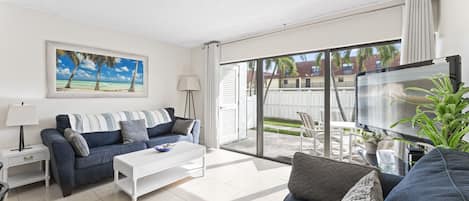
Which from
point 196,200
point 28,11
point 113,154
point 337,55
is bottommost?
point 196,200

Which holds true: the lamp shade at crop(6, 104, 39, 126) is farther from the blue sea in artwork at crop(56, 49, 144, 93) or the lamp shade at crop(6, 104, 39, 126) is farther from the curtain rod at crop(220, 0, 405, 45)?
the curtain rod at crop(220, 0, 405, 45)

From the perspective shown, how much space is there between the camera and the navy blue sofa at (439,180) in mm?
621

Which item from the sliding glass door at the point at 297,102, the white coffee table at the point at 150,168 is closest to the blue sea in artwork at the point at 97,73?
the white coffee table at the point at 150,168

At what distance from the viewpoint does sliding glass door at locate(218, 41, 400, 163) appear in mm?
3023

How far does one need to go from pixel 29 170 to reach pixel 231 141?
126 inches

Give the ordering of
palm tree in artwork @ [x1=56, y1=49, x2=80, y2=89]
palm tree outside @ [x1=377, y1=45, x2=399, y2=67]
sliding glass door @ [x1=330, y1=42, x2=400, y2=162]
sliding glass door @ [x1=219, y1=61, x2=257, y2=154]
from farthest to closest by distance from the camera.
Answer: sliding glass door @ [x1=219, y1=61, x2=257, y2=154] → palm tree in artwork @ [x1=56, y1=49, x2=80, y2=89] → sliding glass door @ [x1=330, y1=42, x2=400, y2=162] → palm tree outside @ [x1=377, y1=45, x2=399, y2=67]

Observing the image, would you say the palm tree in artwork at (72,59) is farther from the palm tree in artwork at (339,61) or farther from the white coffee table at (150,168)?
the palm tree in artwork at (339,61)

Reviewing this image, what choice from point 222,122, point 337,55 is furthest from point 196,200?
point 337,55

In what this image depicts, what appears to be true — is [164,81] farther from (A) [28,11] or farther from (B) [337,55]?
(B) [337,55]

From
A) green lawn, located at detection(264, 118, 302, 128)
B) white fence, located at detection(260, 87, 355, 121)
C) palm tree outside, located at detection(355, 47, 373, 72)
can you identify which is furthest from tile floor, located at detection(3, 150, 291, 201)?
palm tree outside, located at detection(355, 47, 373, 72)

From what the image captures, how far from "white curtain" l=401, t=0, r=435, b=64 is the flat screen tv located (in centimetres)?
48

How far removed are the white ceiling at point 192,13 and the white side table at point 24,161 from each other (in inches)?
69.2

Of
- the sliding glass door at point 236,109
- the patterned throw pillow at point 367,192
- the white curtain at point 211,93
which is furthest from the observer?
the sliding glass door at point 236,109

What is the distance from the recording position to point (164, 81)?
14.1 feet
